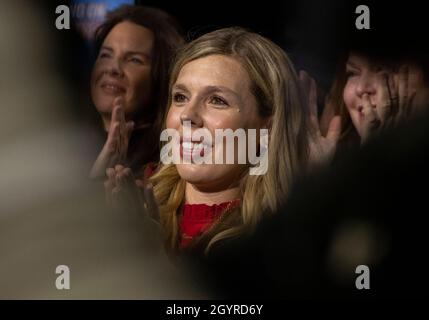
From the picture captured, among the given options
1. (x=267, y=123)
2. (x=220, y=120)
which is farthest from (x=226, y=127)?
(x=267, y=123)

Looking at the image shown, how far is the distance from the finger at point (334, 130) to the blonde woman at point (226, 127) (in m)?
0.08

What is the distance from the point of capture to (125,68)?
7.67ft

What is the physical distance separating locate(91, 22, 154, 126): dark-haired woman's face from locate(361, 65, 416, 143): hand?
704 mm

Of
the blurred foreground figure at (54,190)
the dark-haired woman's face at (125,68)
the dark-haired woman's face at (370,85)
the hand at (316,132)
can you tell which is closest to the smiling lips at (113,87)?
the dark-haired woman's face at (125,68)

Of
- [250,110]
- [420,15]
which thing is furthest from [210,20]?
[420,15]

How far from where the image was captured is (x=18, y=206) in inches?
92.3

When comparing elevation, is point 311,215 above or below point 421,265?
above

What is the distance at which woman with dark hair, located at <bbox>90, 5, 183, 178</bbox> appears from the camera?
233 cm

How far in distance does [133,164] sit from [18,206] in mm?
392

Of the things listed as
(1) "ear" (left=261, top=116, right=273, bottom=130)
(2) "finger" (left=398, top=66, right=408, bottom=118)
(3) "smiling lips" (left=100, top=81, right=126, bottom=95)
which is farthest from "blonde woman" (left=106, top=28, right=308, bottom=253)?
(2) "finger" (left=398, top=66, right=408, bottom=118)

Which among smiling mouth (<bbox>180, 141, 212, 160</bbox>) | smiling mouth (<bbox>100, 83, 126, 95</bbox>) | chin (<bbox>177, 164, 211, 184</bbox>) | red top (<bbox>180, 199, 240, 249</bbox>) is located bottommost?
red top (<bbox>180, 199, 240, 249</bbox>)

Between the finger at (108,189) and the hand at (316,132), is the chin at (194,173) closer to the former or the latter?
the finger at (108,189)

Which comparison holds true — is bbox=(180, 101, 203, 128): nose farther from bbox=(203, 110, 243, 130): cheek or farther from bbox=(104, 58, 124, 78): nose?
bbox=(104, 58, 124, 78): nose

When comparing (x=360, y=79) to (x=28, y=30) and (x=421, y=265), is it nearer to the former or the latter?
(x=421, y=265)
